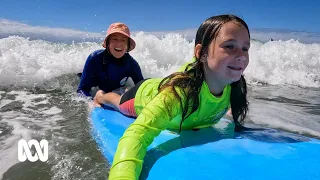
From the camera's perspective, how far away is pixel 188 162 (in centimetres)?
172

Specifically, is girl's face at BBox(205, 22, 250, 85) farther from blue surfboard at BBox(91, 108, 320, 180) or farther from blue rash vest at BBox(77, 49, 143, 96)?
blue rash vest at BBox(77, 49, 143, 96)

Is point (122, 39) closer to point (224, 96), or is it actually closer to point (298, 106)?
point (224, 96)

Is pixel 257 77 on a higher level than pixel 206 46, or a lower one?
lower

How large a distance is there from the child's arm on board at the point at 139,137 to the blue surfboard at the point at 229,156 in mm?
131

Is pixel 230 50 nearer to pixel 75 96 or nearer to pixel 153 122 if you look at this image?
pixel 153 122

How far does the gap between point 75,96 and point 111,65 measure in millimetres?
1154

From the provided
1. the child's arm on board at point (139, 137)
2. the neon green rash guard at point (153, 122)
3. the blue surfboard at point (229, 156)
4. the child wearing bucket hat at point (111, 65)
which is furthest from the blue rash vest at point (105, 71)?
the child's arm on board at point (139, 137)

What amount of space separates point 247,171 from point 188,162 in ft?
1.03

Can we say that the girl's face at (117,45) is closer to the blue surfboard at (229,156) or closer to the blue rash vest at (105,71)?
the blue rash vest at (105,71)

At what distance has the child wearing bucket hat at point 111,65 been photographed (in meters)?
4.33

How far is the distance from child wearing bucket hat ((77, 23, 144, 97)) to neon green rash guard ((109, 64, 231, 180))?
183 cm

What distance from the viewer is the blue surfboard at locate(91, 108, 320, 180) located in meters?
1.61

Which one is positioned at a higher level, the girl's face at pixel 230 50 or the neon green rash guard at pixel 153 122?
the girl's face at pixel 230 50

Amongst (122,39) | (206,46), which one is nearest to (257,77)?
(122,39)
